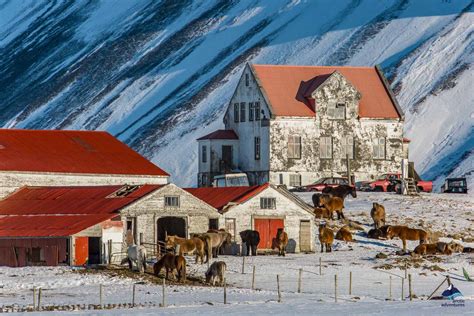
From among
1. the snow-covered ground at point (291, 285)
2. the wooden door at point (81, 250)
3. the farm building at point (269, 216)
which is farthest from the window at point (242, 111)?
the wooden door at point (81, 250)

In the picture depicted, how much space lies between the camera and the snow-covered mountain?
123188mm

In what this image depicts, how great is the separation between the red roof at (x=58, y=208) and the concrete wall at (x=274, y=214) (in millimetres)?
4203

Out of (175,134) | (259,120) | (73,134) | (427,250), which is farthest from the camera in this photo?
(175,134)

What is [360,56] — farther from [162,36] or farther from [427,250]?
[427,250]

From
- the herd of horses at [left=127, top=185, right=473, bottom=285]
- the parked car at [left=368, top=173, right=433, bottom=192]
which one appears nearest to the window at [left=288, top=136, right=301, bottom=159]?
the parked car at [left=368, top=173, right=433, bottom=192]

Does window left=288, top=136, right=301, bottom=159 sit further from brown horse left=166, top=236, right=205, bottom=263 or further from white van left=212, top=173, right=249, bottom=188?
brown horse left=166, top=236, right=205, bottom=263

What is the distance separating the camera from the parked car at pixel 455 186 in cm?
9512

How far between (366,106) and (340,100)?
81.2 inches

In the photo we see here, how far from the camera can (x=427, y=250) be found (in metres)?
68.5

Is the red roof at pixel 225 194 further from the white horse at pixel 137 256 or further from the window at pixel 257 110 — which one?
the window at pixel 257 110

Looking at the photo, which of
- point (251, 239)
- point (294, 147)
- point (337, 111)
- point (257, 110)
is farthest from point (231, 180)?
point (251, 239)

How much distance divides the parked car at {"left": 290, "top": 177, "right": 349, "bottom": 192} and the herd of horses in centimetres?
870

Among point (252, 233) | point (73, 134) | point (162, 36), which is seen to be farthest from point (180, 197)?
point (162, 36)

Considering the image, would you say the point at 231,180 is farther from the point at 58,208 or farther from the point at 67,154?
the point at 58,208
